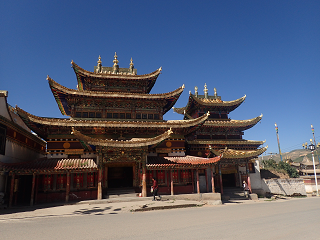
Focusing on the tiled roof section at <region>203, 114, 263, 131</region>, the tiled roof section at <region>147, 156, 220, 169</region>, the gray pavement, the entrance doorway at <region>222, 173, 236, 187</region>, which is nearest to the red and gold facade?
the tiled roof section at <region>147, 156, 220, 169</region>

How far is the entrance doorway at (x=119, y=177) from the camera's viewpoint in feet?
64.8

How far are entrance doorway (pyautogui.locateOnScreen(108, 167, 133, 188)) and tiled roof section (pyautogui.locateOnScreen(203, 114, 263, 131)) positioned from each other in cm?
1093

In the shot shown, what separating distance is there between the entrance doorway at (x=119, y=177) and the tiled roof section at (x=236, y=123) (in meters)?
10.9

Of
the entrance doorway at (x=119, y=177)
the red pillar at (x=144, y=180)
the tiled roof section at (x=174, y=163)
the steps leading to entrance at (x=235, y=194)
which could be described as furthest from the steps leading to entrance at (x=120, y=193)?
the steps leading to entrance at (x=235, y=194)

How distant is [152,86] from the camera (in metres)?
23.4

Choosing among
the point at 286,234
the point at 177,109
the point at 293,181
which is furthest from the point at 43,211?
the point at 293,181

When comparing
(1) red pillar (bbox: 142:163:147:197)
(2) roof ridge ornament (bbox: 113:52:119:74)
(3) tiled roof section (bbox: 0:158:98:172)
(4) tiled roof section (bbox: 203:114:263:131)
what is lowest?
(1) red pillar (bbox: 142:163:147:197)

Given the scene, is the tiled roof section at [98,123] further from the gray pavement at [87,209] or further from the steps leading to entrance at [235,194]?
the steps leading to entrance at [235,194]

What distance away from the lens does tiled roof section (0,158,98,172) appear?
45.0ft

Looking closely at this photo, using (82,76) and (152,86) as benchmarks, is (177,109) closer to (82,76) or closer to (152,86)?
(152,86)

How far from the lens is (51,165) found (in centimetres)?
1506

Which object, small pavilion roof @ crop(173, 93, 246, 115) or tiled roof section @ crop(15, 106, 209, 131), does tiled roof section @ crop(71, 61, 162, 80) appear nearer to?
tiled roof section @ crop(15, 106, 209, 131)

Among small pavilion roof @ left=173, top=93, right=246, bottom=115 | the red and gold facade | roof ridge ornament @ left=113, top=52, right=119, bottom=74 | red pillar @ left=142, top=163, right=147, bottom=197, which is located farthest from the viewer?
small pavilion roof @ left=173, top=93, right=246, bottom=115

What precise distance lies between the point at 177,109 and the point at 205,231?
25965mm
